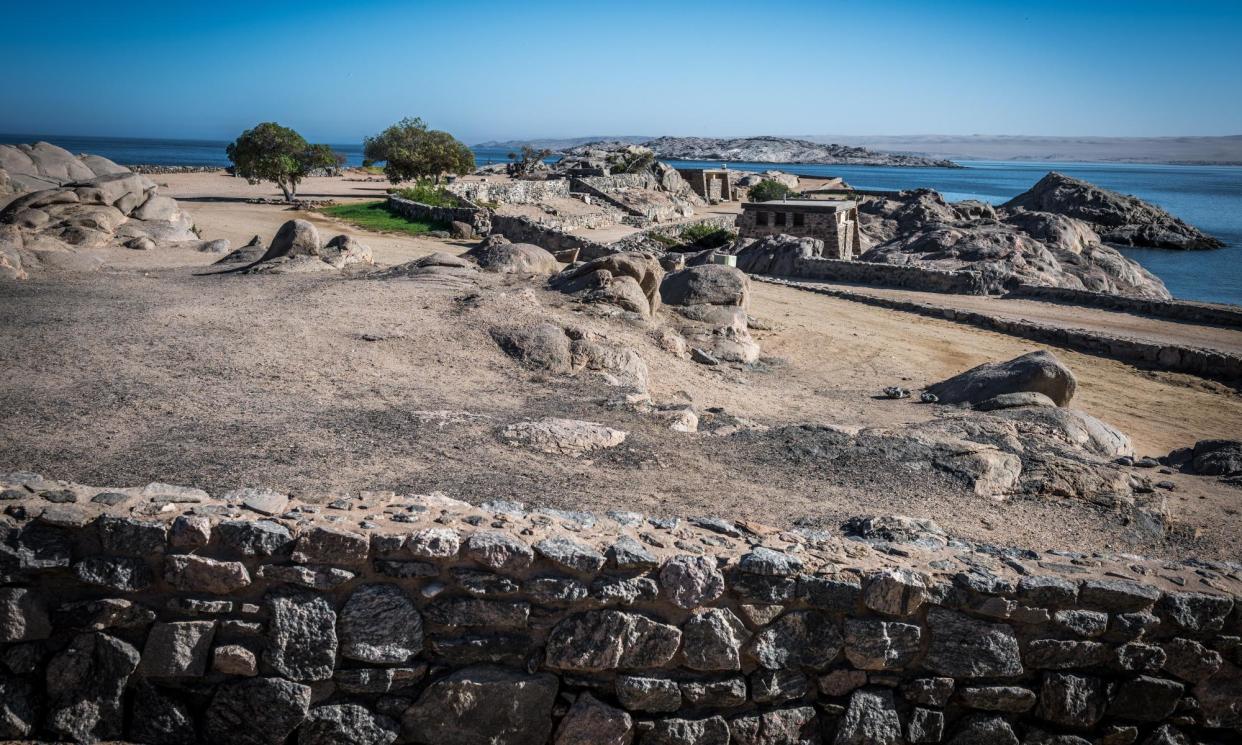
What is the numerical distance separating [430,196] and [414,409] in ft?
102

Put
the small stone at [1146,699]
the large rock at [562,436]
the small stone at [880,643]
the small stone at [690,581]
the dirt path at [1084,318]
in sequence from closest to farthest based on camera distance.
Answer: the small stone at [690,581] < the small stone at [880,643] < the small stone at [1146,699] < the large rock at [562,436] < the dirt path at [1084,318]

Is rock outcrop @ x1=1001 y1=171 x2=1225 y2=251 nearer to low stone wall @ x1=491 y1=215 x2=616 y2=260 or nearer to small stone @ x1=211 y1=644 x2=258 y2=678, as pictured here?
low stone wall @ x1=491 y1=215 x2=616 y2=260

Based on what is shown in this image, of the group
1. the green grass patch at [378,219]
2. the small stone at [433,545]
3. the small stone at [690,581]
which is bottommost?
the small stone at [690,581]

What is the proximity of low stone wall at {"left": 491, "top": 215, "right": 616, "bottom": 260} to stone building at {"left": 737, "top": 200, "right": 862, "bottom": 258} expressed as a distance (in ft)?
31.4

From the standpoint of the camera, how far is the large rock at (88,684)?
4504 mm

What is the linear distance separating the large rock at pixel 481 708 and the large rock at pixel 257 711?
59 centimetres

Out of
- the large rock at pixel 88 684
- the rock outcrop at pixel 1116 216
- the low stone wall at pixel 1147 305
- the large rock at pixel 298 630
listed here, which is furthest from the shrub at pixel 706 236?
the rock outcrop at pixel 1116 216

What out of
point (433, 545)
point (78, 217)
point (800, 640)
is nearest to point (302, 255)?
point (78, 217)

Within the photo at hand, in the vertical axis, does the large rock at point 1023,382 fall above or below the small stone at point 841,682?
above

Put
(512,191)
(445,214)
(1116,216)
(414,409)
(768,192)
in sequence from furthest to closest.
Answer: (1116,216)
(768,192)
(512,191)
(445,214)
(414,409)

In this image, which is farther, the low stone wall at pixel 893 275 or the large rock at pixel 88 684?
the low stone wall at pixel 893 275

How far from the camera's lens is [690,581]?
14.8ft

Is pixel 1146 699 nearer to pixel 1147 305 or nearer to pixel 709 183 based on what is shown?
pixel 1147 305

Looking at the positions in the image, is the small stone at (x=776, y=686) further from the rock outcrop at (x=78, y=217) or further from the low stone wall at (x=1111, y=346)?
the low stone wall at (x=1111, y=346)
